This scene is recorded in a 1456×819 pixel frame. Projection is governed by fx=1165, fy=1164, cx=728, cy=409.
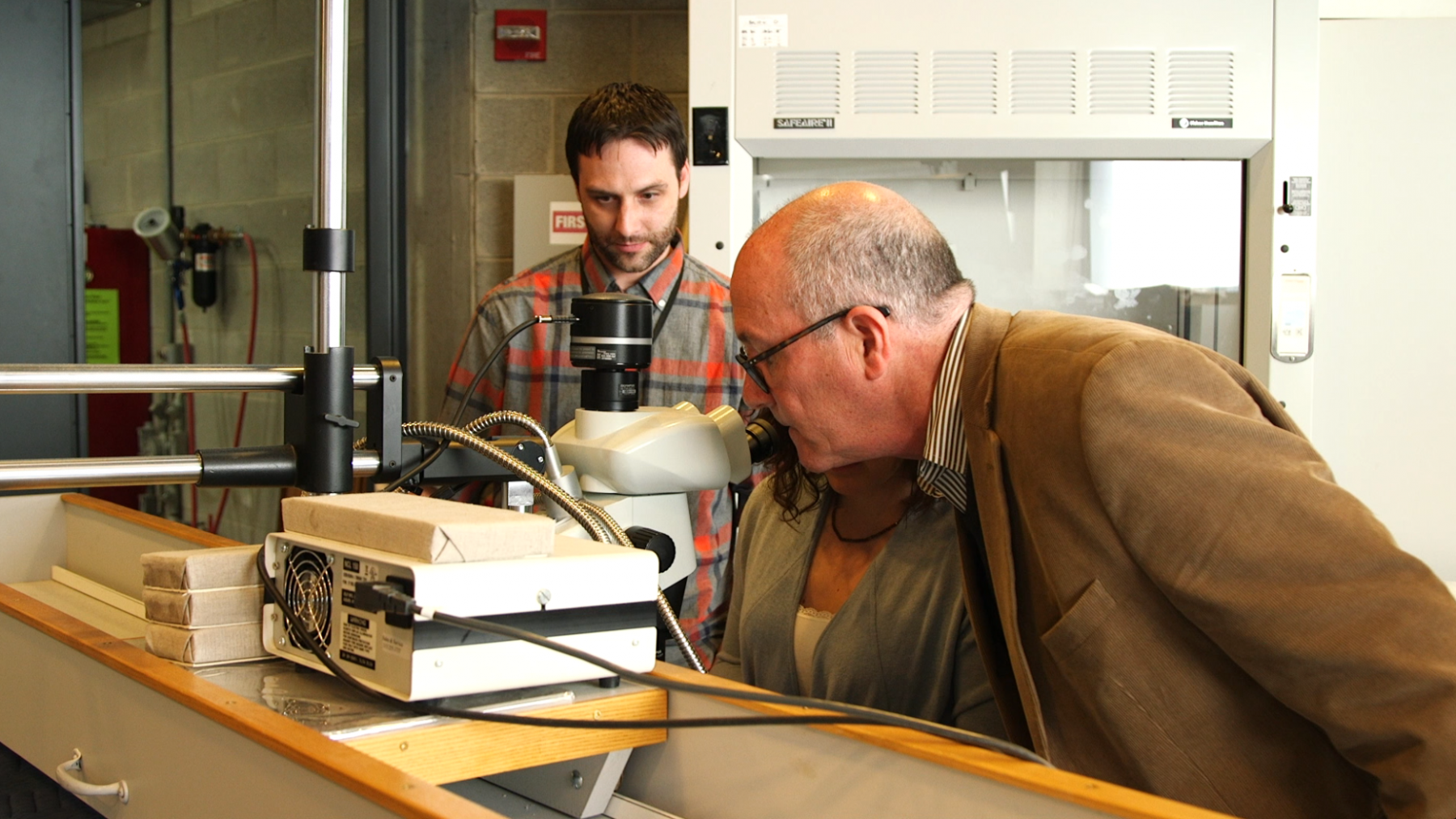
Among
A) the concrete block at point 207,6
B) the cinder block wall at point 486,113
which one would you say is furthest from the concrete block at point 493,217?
the concrete block at point 207,6

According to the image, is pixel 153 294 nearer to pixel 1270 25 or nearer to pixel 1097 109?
pixel 1097 109

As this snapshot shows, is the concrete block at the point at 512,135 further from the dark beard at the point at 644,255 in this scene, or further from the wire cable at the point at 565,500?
the wire cable at the point at 565,500

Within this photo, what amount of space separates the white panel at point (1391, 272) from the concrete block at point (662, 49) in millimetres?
1436

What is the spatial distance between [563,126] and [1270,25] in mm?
1611

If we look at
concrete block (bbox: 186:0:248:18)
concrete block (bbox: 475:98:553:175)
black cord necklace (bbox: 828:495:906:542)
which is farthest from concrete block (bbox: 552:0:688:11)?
black cord necklace (bbox: 828:495:906:542)

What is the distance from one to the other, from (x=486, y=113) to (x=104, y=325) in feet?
→ 5.02

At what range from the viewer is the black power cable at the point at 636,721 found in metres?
0.72

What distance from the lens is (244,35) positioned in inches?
132

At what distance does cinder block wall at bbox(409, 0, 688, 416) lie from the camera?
2.91 m

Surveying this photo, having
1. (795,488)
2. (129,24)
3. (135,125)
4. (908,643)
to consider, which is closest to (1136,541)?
(908,643)

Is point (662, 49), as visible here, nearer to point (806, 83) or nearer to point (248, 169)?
point (806, 83)

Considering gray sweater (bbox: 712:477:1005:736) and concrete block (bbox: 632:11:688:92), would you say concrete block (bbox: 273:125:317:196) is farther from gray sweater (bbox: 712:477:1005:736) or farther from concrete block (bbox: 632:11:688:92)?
gray sweater (bbox: 712:477:1005:736)

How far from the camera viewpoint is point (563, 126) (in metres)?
2.92

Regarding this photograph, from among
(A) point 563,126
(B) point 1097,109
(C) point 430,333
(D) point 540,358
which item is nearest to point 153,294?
(C) point 430,333
